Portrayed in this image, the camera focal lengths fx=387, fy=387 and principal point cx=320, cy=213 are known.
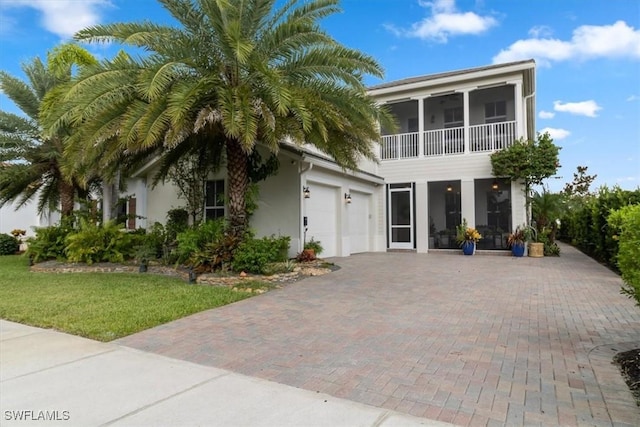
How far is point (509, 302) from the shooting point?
6953 millimetres

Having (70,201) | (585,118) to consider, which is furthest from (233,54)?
(585,118)

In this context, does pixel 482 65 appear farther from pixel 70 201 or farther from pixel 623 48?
pixel 70 201

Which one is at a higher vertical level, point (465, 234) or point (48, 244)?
point (465, 234)

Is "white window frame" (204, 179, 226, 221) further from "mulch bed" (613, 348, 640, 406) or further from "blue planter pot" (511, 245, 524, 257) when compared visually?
"mulch bed" (613, 348, 640, 406)

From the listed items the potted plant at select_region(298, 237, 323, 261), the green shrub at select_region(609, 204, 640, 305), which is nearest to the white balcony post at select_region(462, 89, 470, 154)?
the potted plant at select_region(298, 237, 323, 261)

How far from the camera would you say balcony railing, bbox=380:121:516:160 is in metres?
16.1

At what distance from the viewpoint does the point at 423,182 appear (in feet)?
56.4

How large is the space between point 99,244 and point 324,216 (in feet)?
24.3

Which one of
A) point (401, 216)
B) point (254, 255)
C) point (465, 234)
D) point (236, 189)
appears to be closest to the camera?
point (254, 255)

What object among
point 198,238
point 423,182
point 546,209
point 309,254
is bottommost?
point 309,254

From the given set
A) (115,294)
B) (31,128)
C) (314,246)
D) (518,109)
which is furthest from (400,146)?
(31,128)

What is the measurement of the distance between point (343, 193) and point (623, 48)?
34.4 feet

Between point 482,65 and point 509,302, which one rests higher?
point 482,65

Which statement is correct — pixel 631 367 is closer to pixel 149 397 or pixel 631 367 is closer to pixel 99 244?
pixel 149 397
